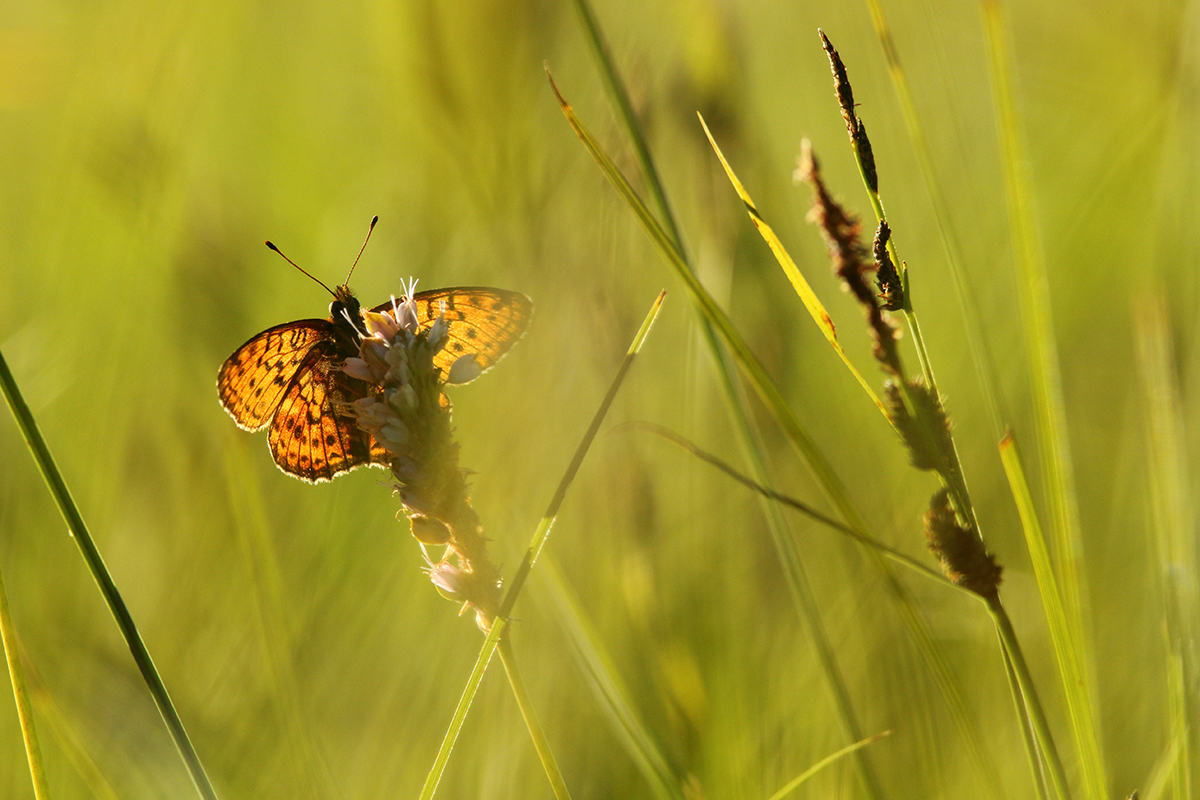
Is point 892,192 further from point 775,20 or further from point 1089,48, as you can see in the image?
point 775,20

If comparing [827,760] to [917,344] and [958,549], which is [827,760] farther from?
[917,344]

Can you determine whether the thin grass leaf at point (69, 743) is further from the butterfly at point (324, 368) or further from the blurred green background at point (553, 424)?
the butterfly at point (324, 368)

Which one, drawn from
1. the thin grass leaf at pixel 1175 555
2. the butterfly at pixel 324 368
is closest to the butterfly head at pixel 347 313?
the butterfly at pixel 324 368

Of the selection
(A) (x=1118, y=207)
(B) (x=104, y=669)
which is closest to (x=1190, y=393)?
(A) (x=1118, y=207)

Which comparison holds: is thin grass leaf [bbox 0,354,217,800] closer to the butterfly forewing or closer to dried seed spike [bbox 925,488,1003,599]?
the butterfly forewing

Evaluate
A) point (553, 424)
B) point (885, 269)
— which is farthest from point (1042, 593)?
point (553, 424)

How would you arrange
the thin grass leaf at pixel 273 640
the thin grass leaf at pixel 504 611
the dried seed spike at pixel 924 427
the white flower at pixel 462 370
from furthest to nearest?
the white flower at pixel 462 370 < the thin grass leaf at pixel 273 640 < the thin grass leaf at pixel 504 611 < the dried seed spike at pixel 924 427
